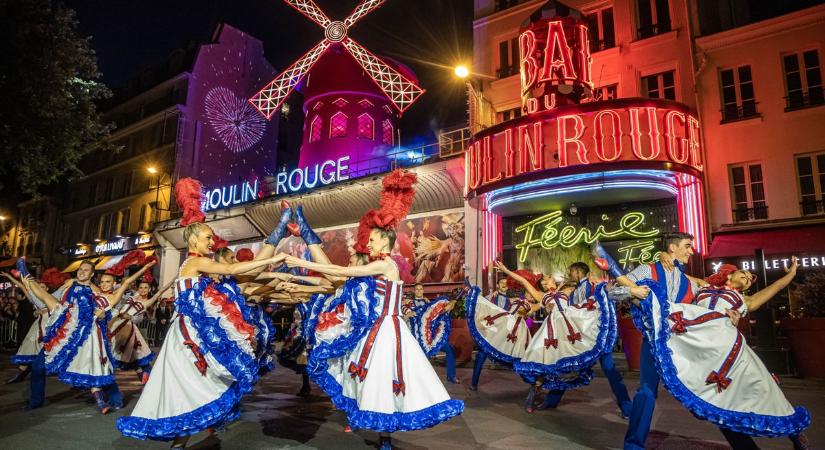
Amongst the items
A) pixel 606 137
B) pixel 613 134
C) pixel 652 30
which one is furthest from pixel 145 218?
pixel 652 30

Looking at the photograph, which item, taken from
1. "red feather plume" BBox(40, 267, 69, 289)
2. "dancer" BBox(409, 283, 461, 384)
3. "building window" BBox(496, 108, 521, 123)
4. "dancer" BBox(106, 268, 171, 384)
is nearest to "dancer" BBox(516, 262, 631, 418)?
"dancer" BBox(409, 283, 461, 384)

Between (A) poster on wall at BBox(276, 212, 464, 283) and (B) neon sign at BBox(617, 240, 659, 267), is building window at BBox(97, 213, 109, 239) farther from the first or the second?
(B) neon sign at BBox(617, 240, 659, 267)

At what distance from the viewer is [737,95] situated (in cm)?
1439

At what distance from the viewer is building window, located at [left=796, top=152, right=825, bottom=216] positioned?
42.5ft

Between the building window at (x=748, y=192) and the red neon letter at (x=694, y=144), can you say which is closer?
the red neon letter at (x=694, y=144)

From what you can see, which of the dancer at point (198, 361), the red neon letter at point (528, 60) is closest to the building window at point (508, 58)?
the red neon letter at point (528, 60)

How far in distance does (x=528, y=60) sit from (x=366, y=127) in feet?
40.1

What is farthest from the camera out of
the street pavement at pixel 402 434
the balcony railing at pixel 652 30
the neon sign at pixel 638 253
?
the balcony railing at pixel 652 30

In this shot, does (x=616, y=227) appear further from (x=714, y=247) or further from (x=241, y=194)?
(x=241, y=194)

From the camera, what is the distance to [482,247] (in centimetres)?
1711

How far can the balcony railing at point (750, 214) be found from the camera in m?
13.5

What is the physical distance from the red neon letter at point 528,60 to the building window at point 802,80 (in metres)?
6.56

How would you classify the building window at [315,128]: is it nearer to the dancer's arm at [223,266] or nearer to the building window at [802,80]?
the building window at [802,80]

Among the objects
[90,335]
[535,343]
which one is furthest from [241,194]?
[535,343]
